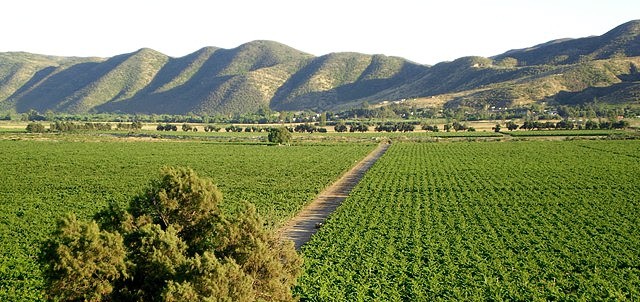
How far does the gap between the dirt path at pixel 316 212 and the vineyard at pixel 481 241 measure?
150cm

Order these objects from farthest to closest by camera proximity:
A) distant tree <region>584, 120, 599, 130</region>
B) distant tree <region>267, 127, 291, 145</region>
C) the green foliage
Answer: distant tree <region>584, 120, 599, 130</region>, distant tree <region>267, 127, 291, 145</region>, the green foliage

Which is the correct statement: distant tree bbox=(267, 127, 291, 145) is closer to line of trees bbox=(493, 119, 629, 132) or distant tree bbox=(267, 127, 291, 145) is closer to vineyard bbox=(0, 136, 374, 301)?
vineyard bbox=(0, 136, 374, 301)

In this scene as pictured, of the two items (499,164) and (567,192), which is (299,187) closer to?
(567,192)

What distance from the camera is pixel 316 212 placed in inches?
1722

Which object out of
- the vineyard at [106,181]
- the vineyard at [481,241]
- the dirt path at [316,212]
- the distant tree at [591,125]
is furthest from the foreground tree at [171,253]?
the distant tree at [591,125]

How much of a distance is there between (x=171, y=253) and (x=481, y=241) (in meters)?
20.6

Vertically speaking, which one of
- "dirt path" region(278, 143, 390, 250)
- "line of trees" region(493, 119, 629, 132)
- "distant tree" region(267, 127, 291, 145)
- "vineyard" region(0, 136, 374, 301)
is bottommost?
"dirt path" region(278, 143, 390, 250)

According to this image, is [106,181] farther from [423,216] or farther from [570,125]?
[570,125]

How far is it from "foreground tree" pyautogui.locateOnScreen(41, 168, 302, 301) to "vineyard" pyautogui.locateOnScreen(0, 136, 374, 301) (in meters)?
7.07

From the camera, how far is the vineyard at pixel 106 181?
101 feet

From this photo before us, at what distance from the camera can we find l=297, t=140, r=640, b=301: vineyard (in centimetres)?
2344

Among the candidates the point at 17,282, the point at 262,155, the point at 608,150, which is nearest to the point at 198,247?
the point at 17,282

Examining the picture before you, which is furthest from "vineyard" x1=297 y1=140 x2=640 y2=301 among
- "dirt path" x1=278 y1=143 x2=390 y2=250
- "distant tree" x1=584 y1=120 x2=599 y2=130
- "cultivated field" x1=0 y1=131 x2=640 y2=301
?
"distant tree" x1=584 y1=120 x2=599 y2=130

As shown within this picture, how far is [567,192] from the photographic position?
50312 mm
